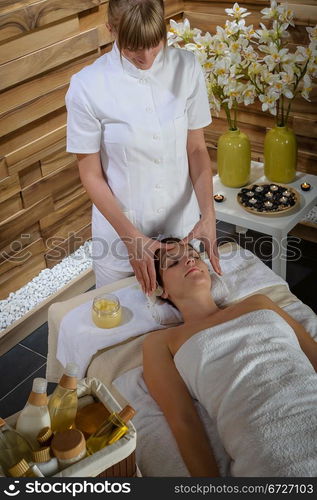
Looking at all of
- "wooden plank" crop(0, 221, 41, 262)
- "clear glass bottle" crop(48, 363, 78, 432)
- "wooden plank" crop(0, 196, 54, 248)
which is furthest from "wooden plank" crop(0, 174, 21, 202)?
"clear glass bottle" crop(48, 363, 78, 432)

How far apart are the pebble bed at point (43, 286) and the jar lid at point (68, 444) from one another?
6.09 ft

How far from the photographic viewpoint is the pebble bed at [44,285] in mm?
3092

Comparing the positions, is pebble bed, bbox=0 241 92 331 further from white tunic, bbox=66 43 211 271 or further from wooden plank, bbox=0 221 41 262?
white tunic, bbox=66 43 211 271

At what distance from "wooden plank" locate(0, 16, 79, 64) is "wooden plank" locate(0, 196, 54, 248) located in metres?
0.73

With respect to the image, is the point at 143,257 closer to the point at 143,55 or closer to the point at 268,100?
the point at 143,55

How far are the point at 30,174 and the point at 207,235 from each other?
4.08ft

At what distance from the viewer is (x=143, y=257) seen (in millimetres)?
2031

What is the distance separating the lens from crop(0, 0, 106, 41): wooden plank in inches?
103

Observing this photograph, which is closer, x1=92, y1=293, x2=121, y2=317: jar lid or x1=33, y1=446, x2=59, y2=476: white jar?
x1=33, y1=446, x2=59, y2=476: white jar

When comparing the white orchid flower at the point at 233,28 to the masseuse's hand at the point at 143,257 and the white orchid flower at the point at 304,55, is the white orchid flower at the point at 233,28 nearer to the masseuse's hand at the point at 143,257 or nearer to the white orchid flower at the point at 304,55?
the white orchid flower at the point at 304,55

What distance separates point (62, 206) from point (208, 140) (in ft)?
Answer: 3.11

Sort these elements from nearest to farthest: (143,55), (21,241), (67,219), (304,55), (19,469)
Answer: (19,469) → (143,55) → (304,55) → (21,241) → (67,219)

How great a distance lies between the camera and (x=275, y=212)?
9.18 ft

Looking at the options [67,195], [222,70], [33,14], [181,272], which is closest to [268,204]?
[222,70]
